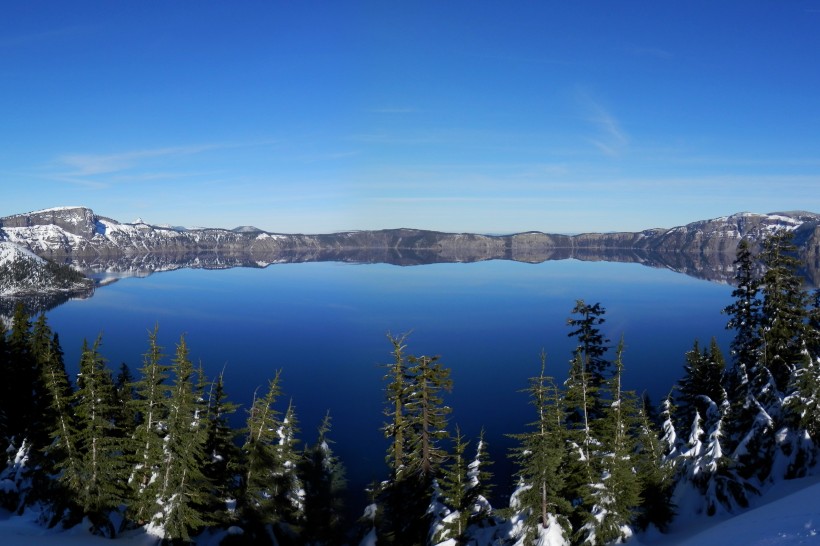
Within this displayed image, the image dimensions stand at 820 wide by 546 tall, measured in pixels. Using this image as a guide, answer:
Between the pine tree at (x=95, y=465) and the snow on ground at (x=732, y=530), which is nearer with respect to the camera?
the snow on ground at (x=732, y=530)

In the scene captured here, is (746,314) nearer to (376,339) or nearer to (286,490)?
(286,490)

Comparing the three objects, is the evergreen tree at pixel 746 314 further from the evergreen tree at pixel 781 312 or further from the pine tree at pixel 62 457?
the pine tree at pixel 62 457

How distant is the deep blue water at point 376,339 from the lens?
212 feet

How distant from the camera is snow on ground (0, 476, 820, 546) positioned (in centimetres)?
1450

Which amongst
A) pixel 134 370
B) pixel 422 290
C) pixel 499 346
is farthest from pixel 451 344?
pixel 422 290

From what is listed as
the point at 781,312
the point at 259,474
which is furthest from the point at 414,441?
the point at 781,312

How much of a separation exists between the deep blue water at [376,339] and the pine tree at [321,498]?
22.9 ft

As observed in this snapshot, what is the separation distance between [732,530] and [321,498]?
27.6 metres

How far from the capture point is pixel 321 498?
124 feet

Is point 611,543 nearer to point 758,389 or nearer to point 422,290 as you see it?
point 758,389

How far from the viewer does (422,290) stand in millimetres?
195875

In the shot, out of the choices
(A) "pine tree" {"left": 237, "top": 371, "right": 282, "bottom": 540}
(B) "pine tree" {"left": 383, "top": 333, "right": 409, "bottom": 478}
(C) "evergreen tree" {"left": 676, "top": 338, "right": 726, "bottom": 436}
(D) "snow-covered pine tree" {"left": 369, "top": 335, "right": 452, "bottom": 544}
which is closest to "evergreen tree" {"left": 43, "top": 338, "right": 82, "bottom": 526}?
(A) "pine tree" {"left": 237, "top": 371, "right": 282, "bottom": 540}

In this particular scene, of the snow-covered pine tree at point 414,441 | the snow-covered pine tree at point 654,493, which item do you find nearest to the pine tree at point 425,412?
the snow-covered pine tree at point 414,441

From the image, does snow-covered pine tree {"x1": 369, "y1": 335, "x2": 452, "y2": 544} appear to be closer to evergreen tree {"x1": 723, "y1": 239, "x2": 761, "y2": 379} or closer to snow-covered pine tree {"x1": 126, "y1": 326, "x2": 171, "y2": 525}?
snow-covered pine tree {"x1": 126, "y1": 326, "x2": 171, "y2": 525}
